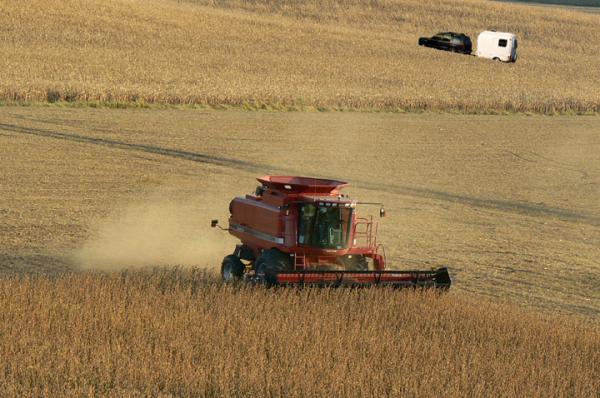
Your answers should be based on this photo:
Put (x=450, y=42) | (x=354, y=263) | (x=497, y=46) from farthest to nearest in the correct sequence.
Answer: (x=497, y=46)
(x=450, y=42)
(x=354, y=263)

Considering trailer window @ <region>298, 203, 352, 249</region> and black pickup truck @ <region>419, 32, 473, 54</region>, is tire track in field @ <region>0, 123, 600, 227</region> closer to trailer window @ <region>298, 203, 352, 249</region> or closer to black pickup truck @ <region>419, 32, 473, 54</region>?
trailer window @ <region>298, 203, 352, 249</region>

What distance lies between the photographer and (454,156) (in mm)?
32719

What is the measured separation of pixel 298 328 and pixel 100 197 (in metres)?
11.5

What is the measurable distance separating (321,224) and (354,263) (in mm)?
875

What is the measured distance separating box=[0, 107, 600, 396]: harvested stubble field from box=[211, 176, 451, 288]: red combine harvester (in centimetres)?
38

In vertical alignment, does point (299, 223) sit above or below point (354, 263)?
above

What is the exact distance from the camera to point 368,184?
26.5 meters

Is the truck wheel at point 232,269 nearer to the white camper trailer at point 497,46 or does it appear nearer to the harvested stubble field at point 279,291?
the harvested stubble field at point 279,291

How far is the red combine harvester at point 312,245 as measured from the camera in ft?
48.2

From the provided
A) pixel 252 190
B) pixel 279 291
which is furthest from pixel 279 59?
pixel 279 291

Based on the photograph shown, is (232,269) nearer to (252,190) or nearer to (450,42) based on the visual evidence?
(252,190)

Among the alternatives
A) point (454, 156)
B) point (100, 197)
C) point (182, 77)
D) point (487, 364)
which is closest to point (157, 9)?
point (182, 77)

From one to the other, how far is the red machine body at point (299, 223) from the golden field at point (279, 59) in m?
21.8

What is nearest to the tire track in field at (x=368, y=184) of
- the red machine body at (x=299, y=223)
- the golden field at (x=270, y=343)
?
the red machine body at (x=299, y=223)
